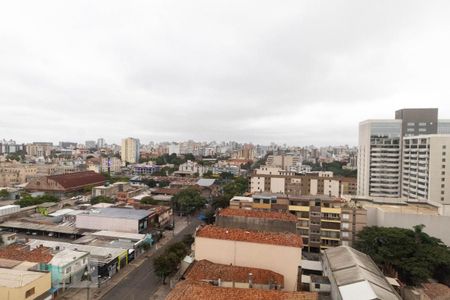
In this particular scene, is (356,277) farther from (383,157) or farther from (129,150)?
(129,150)

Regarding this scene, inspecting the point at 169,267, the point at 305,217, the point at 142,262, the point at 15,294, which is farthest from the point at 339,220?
the point at 15,294

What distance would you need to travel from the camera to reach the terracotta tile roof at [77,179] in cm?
4695

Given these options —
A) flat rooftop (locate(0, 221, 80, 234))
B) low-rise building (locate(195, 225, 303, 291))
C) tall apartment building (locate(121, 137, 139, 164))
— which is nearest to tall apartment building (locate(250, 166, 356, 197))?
flat rooftop (locate(0, 221, 80, 234))

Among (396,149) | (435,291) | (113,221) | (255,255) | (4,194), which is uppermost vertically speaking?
(396,149)

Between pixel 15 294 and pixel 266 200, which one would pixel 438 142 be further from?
pixel 15 294

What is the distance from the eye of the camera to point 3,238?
22922 mm

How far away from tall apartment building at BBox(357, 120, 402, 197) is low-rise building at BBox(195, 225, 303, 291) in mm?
29484

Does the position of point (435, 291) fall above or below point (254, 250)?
below

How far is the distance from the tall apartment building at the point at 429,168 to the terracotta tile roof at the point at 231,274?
24.7 m

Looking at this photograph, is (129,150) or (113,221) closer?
→ (113,221)

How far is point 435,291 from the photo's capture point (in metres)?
16.8

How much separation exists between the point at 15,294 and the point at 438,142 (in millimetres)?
39881

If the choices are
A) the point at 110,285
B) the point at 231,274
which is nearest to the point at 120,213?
the point at 110,285

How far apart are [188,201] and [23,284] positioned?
23.4m
